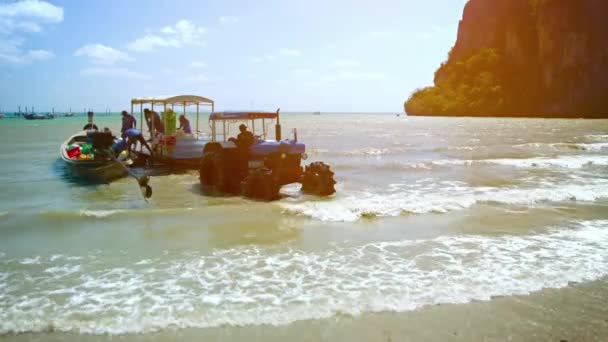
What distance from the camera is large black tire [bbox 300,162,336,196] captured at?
40.8 ft

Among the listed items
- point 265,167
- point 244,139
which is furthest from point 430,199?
point 244,139

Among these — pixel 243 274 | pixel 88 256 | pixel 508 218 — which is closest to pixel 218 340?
pixel 243 274

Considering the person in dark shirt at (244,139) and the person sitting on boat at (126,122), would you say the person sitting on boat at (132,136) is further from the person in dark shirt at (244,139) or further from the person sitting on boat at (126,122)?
the person in dark shirt at (244,139)

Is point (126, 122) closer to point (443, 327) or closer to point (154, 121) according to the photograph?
point (154, 121)

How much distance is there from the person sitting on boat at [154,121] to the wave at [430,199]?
8200mm

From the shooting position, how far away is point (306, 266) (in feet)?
21.5

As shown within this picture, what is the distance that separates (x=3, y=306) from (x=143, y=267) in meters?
1.73

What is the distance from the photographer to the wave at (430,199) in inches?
398

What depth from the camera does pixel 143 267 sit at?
652 centimetres

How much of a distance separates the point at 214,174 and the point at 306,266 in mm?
7665

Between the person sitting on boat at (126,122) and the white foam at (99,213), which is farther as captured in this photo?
the person sitting on boat at (126,122)

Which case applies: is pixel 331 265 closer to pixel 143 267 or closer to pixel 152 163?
pixel 143 267

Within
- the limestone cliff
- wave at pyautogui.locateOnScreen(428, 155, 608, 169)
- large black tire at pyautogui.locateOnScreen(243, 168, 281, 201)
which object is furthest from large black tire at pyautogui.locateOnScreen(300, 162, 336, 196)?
the limestone cliff

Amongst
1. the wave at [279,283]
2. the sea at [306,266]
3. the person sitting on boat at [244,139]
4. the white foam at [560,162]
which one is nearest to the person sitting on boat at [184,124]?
Result: the sea at [306,266]
